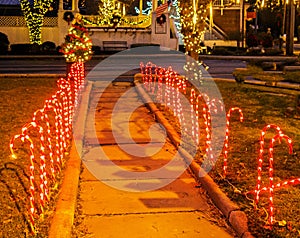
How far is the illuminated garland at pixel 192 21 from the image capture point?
17078 mm

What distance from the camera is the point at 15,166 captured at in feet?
28.8

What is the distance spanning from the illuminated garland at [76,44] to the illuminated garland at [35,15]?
1961 centimetres

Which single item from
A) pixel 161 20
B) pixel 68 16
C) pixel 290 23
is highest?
pixel 68 16

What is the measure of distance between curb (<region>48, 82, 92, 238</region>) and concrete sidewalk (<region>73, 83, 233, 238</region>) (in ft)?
0.42

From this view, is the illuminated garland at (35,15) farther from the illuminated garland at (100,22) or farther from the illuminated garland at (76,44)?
the illuminated garland at (76,44)

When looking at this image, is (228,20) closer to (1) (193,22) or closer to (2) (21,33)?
(2) (21,33)

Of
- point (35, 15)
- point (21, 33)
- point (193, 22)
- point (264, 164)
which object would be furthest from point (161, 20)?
point (264, 164)

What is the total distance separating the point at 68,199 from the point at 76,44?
1256 centimetres

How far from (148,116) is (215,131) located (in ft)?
9.10

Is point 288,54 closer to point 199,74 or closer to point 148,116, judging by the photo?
point 199,74

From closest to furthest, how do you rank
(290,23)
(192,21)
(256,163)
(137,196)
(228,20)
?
(137,196) < (256,163) < (192,21) < (290,23) < (228,20)

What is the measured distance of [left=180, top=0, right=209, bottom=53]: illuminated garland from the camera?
17.1 metres

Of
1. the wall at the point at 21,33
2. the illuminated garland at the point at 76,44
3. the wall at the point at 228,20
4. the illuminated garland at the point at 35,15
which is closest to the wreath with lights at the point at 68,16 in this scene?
the wall at the point at 21,33

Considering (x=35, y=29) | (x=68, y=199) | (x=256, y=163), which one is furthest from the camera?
(x=35, y=29)
